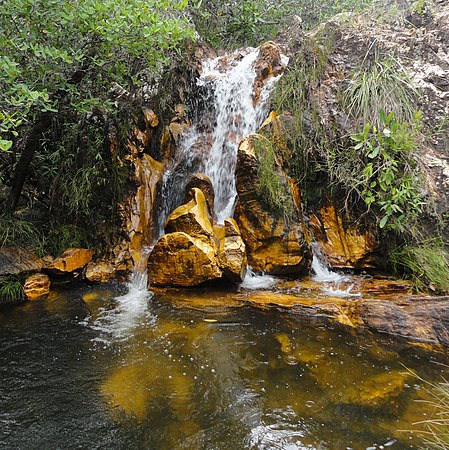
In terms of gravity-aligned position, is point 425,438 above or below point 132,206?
below

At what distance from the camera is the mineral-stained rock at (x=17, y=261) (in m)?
4.76

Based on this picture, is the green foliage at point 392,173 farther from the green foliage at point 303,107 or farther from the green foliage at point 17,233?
the green foliage at point 17,233

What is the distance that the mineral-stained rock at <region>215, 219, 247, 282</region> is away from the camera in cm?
454

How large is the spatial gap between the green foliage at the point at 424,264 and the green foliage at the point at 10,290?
5029 mm

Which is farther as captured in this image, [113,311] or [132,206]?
[132,206]

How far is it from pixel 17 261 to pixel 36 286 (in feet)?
1.65

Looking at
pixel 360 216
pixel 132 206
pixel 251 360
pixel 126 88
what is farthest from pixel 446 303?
pixel 126 88

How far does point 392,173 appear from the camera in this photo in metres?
4.29

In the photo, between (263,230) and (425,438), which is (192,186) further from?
(425,438)

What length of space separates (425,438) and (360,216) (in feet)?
9.95

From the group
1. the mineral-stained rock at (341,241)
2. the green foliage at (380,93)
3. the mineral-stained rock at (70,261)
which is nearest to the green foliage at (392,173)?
the green foliage at (380,93)

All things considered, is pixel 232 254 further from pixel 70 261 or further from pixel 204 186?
pixel 70 261

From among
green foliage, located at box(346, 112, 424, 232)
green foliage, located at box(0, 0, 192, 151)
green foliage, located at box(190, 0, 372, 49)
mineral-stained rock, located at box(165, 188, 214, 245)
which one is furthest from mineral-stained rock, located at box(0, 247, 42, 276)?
green foliage, located at box(190, 0, 372, 49)

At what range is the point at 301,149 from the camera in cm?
520
